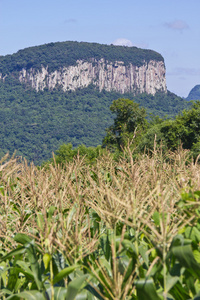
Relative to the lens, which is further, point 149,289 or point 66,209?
point 66,209

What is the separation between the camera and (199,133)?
124 ft

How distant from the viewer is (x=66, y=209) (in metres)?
4.13

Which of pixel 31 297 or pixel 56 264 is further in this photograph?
pixel 56 264

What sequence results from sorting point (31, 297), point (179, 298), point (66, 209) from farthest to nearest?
1. point (66, 209)
2. point (179, 298)
3. point (31, 297)

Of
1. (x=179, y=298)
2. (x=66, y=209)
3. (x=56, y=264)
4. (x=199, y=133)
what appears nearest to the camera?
(x=179, y=298)

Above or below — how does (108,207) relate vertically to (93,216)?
above

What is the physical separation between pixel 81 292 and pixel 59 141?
639 feet

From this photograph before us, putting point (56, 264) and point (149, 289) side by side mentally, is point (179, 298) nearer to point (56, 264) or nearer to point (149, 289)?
point (149, 289)

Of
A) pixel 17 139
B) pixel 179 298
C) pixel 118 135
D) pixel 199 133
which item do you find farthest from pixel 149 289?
pixel 17 139

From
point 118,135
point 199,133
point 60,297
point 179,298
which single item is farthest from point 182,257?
point 118,135

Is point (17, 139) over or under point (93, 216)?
under

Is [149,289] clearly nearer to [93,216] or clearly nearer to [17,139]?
[93,216]

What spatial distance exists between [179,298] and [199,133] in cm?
3591

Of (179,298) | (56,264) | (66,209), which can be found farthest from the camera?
(66,209)
